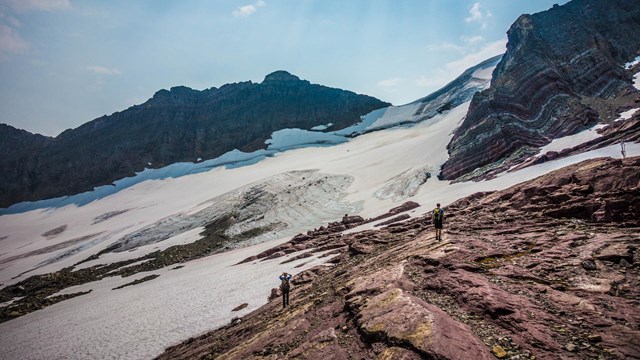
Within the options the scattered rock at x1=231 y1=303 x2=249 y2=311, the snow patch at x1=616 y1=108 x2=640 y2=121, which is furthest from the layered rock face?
the scattered rock at x1=231 y1=303 x2=249 y2=311

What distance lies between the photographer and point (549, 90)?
4947 cm

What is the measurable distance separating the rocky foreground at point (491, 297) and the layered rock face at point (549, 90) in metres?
28.2

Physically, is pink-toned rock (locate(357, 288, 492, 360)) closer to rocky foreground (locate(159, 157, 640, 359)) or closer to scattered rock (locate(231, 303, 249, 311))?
rocky foreground (locate(159, 157, 640, 359))

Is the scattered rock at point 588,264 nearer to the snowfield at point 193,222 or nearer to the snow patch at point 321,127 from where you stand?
the snowfield at point 193,222

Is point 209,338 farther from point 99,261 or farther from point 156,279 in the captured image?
point 99,261

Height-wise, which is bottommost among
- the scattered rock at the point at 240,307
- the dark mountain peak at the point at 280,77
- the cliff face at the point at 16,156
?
the scattered rock at the point at 240,307

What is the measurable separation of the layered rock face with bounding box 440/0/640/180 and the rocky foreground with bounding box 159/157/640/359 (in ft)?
92.5

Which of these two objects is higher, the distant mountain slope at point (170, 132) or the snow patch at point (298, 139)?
the distant mountain slope at point (170, 132)

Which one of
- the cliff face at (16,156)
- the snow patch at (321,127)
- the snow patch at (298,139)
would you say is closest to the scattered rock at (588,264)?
the snow patch at (298,139)

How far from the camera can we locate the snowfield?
73.8 feet

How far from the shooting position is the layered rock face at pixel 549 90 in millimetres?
44688

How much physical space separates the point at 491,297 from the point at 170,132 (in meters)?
150

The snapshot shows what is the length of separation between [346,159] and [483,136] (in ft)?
141

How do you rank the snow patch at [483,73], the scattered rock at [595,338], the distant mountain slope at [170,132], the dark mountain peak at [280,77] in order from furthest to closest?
1. the dark mountain peak at [280,77]
2. the snow patch at [483,73]
3. the distant mountain slope at [170,132]
4. the scattered rock at [595,338]
